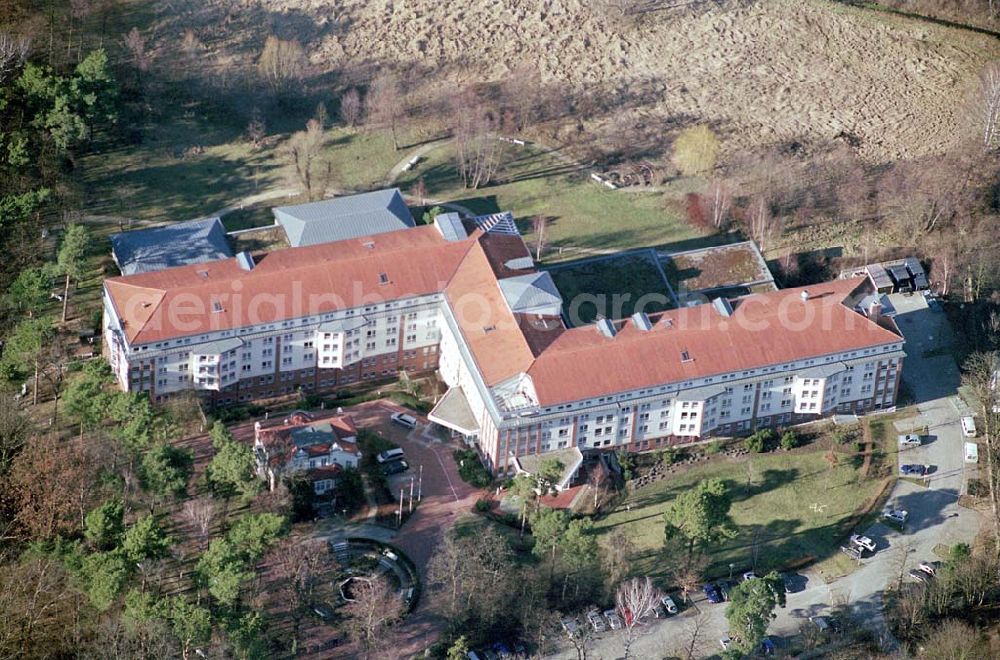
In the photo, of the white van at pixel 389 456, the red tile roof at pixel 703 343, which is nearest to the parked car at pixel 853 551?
the red tile roof at pixel 703 343

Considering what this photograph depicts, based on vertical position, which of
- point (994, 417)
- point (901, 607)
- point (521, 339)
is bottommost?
point (901, 607)

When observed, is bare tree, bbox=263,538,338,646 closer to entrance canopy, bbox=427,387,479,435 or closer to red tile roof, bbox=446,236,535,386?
entrance canopy, bbox=427,387,479,435

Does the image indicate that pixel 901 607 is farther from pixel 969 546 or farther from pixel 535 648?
pixel 535 648

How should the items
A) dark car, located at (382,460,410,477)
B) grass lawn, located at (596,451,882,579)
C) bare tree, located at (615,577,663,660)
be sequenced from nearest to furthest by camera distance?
bare tree, located at (615,577,663,660) < grass lawn, located at (596,451,882,579) < dark car, located at (382,460,410,477)

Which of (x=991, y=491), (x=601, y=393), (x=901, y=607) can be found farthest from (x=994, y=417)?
(x=601, y=393)

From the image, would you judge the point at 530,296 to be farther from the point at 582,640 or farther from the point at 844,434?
the point at 582,640

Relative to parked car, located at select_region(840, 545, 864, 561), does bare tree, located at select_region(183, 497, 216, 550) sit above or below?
above

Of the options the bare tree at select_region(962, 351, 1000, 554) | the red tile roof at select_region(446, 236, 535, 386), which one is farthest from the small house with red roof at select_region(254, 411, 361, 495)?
the bare tree at select_region(962, 351, 1000, 554)
